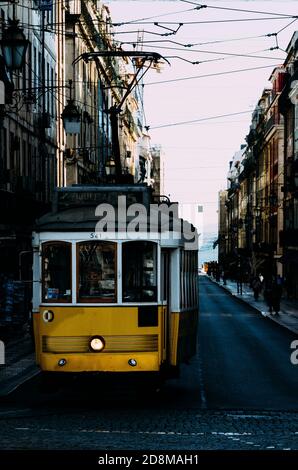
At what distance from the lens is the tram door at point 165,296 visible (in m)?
17.0

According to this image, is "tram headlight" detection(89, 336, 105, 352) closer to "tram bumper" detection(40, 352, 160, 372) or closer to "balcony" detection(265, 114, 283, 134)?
"tram bumper" detection(40, 352, 160, 372)

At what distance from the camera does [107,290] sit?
16812mm

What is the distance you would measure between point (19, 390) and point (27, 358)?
7.53 m

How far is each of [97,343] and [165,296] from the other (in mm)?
1324

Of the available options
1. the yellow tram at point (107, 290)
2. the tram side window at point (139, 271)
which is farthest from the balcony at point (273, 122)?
the tram side window at point (139, 271)

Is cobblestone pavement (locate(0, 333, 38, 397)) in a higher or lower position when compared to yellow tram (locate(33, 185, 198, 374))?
lower

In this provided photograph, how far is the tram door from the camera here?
17.0m

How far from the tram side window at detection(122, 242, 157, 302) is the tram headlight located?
0.66 meters

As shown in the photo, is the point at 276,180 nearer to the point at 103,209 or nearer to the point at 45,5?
the point at 45,5

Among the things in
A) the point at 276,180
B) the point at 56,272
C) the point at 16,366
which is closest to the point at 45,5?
the point at 16,366

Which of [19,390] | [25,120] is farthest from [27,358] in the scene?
[25,120]

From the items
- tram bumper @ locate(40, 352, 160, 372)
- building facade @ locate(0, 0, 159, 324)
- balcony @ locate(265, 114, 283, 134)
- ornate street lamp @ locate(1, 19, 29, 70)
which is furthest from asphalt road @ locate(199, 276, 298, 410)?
balcony @ locate(265, 114, 283, 134)

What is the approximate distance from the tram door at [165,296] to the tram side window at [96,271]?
77cm
